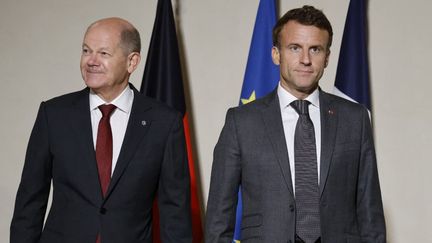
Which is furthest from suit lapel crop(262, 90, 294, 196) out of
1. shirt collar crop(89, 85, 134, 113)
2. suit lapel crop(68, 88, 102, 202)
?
suit lapel crop(68, 88, 102, 202)

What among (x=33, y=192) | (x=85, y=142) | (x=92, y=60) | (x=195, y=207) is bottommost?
(x=195, y=207)

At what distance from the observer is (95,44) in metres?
2.61

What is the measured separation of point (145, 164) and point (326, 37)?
871 millimetres

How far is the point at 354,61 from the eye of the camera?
146 inches

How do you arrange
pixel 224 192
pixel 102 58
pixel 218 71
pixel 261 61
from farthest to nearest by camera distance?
pixel 218 71 → pixel 261 61 → pixel 102 58 → pixel 224 192

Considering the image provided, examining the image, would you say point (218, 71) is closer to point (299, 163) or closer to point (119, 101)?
point (119, 101)

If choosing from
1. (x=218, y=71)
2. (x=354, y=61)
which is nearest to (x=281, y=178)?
(x=354, y=61)

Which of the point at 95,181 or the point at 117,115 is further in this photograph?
the point at 117,115

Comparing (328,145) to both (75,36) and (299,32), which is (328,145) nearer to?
(299,32)

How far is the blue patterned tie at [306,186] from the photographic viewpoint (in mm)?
2377

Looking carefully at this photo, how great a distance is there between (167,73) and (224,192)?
1.54 meters

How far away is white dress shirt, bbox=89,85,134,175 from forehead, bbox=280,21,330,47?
0.69 m

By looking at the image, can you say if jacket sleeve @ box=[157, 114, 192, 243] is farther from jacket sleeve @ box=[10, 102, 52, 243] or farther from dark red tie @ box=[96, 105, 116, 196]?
jacket sleeve @ box=[10, 102, 52, 243]

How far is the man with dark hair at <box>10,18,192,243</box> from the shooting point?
249 centimetres
